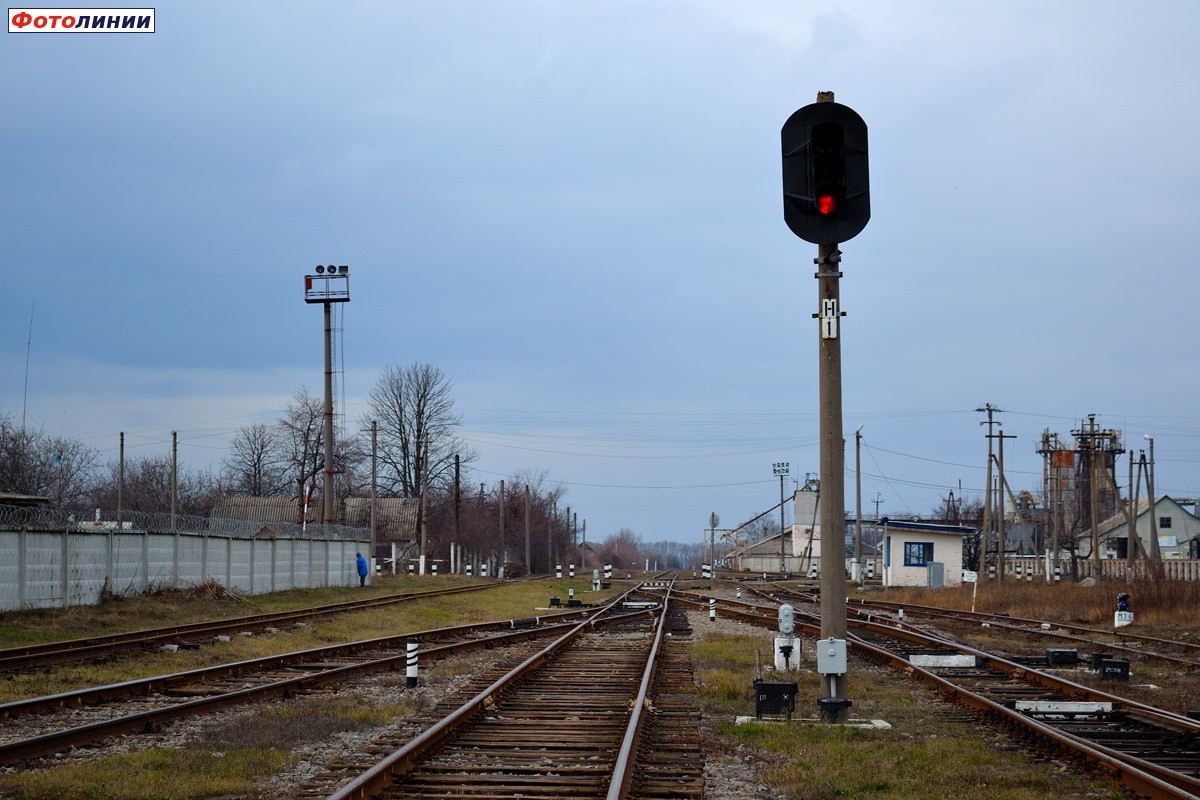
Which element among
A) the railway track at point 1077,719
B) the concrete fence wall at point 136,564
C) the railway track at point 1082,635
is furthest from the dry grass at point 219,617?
the railway track at point 1082,635

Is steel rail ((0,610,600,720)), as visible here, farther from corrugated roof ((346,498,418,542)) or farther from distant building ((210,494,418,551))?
corrugated roof ((346,498,418,542))

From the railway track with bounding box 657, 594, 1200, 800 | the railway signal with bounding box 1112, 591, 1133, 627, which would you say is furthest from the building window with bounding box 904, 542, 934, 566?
the railway track with bounding box 657, 594, 1200, 800

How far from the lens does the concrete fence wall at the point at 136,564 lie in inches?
998

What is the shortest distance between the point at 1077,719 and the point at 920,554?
4772 centimetres

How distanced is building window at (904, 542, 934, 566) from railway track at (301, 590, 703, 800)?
44.6m

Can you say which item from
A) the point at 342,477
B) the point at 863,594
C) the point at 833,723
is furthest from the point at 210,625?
the point at 342,477

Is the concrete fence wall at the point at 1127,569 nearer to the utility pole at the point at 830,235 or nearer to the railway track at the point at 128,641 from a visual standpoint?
the railway track at the point at 128,641

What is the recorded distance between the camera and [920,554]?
58625mm

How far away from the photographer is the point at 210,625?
25.5m

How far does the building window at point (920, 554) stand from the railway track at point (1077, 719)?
39929mm

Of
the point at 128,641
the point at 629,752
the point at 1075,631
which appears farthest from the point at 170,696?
the point at 1075,631

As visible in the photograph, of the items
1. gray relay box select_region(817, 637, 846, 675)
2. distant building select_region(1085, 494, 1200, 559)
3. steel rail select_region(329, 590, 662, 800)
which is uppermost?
gray relay box select_region(817, 637, 846, 675)

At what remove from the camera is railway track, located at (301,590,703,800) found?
8414 mm

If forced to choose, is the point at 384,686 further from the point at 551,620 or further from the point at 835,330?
the point at 551,620
